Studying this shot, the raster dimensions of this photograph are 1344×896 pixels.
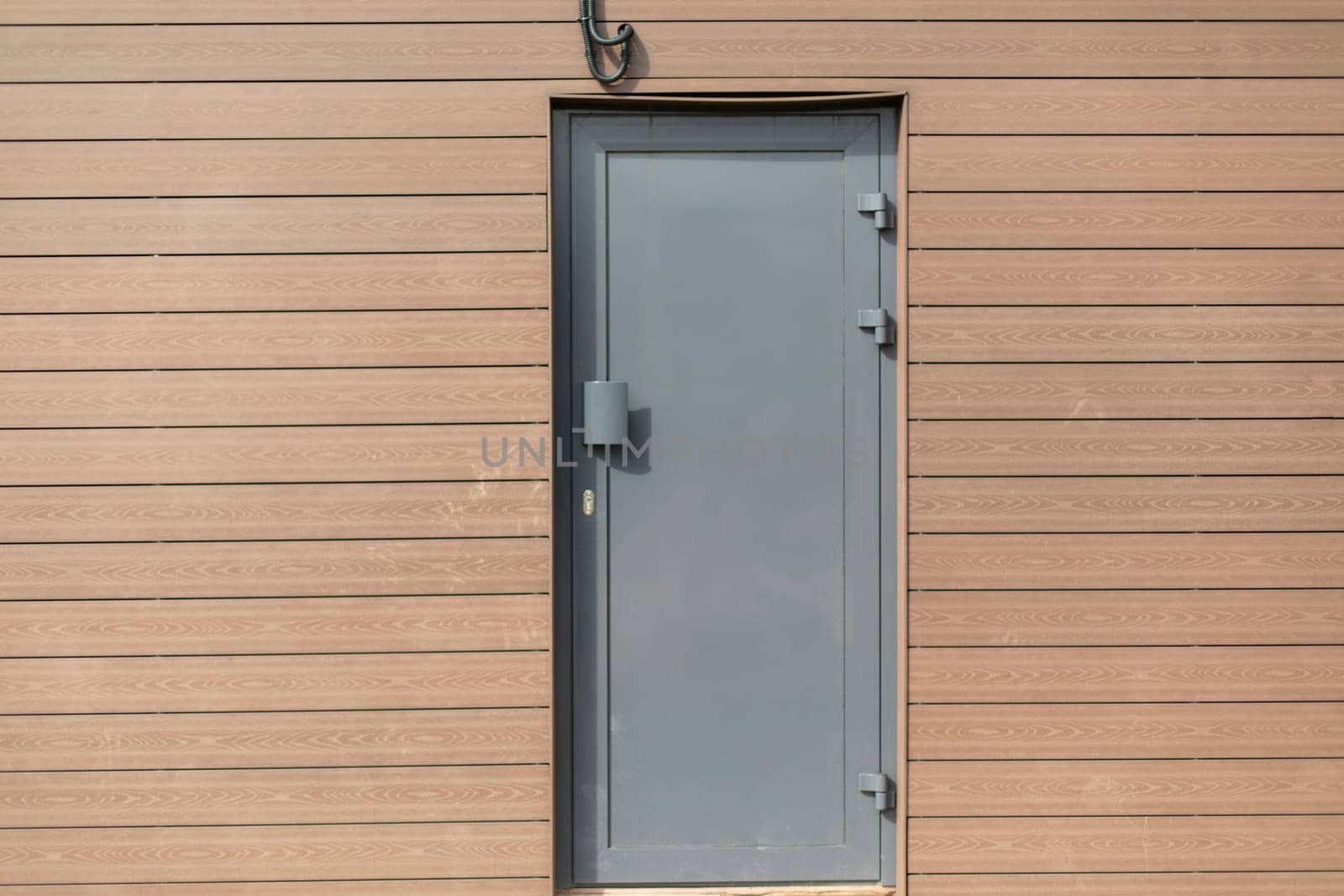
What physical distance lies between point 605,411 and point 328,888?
54.5 inches

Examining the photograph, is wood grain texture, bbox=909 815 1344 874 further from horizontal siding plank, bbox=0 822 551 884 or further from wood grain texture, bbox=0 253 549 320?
wood grain texture, bbox=0 253 549 320

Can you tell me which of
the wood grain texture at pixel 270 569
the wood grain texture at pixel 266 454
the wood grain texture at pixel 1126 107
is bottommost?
the wood grain texture at pixel 270 569

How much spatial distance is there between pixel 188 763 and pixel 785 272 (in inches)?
76.7

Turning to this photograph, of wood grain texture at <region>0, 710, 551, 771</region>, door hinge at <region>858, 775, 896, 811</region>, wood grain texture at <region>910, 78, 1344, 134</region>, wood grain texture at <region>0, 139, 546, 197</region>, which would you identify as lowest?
door hinge at <region>858, 775, 896, 811</region>

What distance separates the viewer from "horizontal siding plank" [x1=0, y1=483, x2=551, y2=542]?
2.49 m

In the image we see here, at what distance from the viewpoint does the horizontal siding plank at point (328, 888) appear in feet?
8.20

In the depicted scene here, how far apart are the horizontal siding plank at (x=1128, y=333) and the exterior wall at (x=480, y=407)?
0.01 meters

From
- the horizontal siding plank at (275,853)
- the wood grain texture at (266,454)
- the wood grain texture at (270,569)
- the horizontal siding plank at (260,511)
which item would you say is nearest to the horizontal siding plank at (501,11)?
the wood grain texture at (266,454)

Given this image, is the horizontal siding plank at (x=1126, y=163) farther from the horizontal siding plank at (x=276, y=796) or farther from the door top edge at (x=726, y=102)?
the horizontal siding plank at (x=276, y=796)

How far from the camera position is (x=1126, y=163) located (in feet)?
8.23

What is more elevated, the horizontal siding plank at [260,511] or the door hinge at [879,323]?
the door hinge at [879,323]

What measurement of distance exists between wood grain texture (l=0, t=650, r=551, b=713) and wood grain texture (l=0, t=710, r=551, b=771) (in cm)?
3

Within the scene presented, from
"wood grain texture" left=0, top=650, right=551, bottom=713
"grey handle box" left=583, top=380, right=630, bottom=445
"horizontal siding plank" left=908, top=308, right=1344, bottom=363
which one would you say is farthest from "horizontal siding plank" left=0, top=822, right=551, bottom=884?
"horizontal siding plank" left=908, top=308, right=1344, bottom=363

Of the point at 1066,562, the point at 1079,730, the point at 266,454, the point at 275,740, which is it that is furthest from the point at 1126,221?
the point at 275,740
